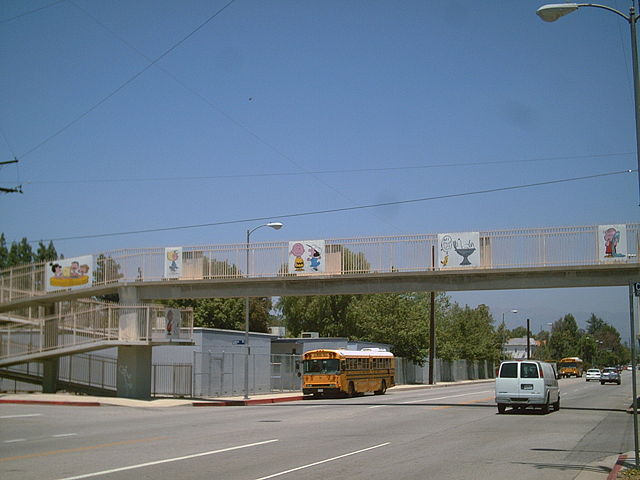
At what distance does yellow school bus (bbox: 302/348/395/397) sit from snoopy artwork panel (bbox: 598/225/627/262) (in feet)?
51.4

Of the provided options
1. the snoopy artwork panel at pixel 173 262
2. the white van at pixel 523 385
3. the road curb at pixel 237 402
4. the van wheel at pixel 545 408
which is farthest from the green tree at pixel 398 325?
the white van at pixel 523 385

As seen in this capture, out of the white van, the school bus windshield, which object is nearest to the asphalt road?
the white van

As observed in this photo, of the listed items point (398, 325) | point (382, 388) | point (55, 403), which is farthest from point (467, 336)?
point (55, 403)

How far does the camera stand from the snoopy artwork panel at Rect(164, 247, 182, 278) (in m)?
36.7

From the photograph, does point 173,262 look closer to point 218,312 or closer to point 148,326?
point 148,326

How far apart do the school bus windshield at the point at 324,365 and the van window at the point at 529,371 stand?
14.4 metres

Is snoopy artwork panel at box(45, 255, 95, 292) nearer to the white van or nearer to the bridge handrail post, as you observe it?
the bridge handrail post

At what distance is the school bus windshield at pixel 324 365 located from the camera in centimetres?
4081

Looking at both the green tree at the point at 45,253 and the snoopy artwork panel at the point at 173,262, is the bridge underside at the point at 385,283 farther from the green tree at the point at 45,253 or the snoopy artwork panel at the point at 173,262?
the green tree at the point at 45,253

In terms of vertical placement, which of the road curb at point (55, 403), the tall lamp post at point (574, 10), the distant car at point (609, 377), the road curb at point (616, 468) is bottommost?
the distant car at point (609, 377)

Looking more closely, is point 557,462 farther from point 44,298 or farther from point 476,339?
point 476,339

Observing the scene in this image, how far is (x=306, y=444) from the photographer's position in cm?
1727

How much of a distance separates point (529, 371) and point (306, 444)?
1353 centimetres

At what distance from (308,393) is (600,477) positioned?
30506 mm
